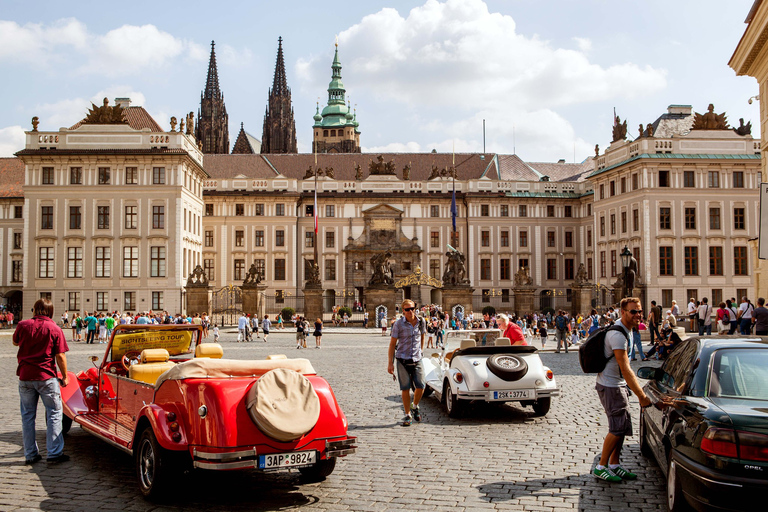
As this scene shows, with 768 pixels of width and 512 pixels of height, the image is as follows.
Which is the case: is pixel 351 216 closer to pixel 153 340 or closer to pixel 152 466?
pixel 153 340

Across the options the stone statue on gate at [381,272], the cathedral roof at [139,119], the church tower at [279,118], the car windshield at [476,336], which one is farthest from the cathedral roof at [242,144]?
the car windshield at [476,336]

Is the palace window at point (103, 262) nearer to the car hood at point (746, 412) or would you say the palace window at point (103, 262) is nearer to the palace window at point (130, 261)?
the palace window at point (130, 261)

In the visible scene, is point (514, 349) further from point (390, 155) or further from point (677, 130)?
point (390, 155)

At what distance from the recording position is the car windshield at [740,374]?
220 inches

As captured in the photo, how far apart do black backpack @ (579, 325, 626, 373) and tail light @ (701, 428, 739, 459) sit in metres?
1.91

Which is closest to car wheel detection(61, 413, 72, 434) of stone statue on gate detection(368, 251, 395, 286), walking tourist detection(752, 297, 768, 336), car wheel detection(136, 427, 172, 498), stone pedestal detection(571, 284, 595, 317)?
car wheel detection(136, 427, 172, 498)

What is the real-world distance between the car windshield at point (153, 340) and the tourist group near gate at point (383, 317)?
0.12 feet

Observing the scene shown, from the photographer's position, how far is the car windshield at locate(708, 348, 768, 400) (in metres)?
5.58

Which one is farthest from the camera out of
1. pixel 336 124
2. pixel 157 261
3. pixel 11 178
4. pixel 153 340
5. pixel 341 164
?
pixel 336 124

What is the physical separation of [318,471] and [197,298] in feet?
115

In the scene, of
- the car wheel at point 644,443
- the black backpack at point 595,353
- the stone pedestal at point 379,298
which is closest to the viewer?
the black backpack at point 595,353

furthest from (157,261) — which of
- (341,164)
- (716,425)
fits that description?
(716,425)

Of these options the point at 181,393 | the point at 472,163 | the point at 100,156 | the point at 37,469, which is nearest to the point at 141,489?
the point at 181,393

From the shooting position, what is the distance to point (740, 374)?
5.75 meters
